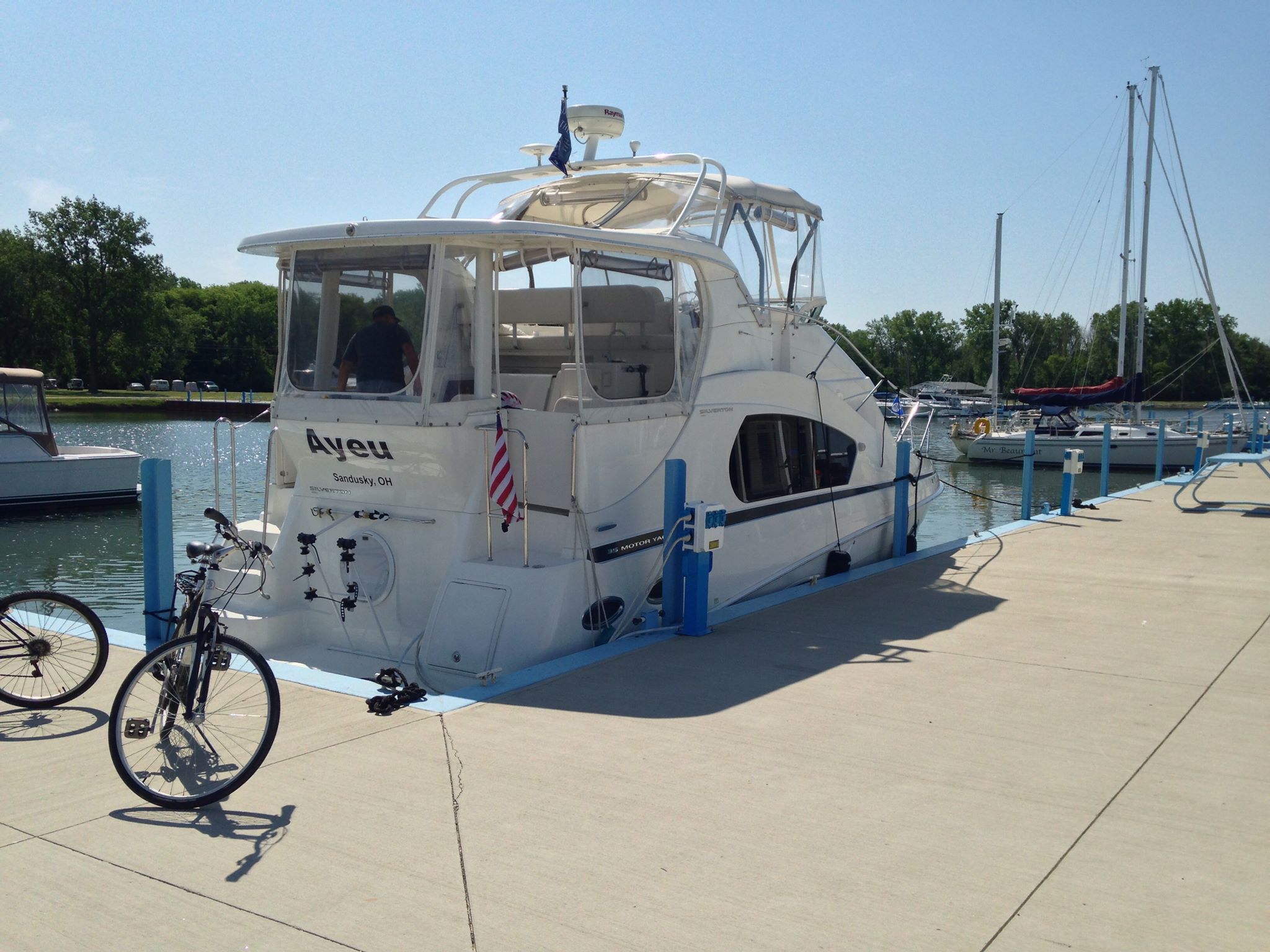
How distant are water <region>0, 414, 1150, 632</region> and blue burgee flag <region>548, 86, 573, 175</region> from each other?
6.27m

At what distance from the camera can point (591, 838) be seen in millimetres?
3822

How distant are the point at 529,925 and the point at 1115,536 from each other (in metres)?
10.5

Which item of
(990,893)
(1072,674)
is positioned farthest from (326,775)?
(1072,674)

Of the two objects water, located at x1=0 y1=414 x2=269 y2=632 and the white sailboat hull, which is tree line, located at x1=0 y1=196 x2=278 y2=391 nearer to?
water, located at x1=0 y1=414 x2=269 y2=632

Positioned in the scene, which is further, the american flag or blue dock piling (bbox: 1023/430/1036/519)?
blue dock piling (bbox: 1023/430/1036/519)

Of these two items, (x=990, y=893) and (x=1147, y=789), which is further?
(x=1147, y=789)

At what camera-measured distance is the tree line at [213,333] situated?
6550 centimetres

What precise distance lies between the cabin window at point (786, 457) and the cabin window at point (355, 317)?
9.47 ft

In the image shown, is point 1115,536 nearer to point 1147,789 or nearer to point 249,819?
point 1147,789

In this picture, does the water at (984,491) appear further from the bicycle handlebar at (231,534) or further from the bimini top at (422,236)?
the bicycle handlebar at (231,534)

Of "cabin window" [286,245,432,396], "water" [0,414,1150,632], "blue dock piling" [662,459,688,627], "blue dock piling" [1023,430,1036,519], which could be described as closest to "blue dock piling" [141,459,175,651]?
"cabin window" [286,245,432,396]

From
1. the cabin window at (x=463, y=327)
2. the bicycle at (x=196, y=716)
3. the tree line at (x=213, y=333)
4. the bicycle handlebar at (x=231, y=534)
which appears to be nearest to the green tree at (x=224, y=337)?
the tree line at (x=213, y=333)

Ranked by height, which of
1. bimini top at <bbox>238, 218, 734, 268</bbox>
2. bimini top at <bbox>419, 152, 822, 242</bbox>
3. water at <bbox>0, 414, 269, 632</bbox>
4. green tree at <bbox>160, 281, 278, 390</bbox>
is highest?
green tree at <bbox>160, 281, 278, 390</bbox>

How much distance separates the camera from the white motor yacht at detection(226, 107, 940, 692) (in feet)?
21.5
